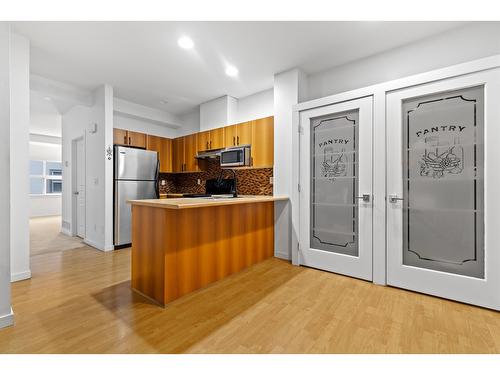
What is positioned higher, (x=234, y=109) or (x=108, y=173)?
(x=234, y=109)

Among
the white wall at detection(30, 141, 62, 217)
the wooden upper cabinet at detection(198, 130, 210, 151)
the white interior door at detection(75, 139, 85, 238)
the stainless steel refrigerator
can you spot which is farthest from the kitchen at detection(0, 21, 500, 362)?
the white wall at detection(30, 141, 62, 217)

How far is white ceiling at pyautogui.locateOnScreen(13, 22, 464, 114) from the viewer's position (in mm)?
2469

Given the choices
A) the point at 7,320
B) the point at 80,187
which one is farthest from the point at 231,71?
the point at 80,187

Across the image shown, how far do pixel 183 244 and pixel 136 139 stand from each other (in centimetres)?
318

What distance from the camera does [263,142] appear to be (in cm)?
369

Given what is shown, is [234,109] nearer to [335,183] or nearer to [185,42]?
[185,42]

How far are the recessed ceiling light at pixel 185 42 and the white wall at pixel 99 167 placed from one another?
76.4 inches

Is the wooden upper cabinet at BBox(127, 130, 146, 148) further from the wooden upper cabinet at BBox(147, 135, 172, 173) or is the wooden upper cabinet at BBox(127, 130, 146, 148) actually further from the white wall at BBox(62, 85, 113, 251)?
the white wall at BBox(62, 85, 113, 251)

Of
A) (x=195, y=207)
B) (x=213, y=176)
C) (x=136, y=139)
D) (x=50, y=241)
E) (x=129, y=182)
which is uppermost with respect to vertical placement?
(x=136, y=139)

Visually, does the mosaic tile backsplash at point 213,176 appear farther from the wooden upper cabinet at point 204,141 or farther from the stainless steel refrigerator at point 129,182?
the stainless steel refrigerator at point 129,182

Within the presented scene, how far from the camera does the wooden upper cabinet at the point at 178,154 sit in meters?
5.08

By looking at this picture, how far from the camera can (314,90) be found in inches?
137
